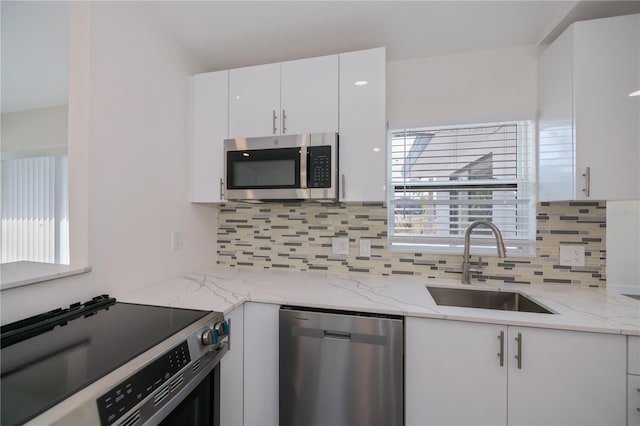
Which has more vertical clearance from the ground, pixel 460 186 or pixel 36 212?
pixel 460 186

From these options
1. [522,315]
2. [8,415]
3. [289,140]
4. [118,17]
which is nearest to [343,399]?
[522,315]

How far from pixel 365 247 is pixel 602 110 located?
1.38m

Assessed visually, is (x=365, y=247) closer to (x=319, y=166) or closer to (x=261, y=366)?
(x=319, y=166)

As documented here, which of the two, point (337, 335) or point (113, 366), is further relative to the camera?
point (337, 335)

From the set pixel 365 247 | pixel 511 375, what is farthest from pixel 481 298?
pixel 365 247

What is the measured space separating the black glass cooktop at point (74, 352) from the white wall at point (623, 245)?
221 cm

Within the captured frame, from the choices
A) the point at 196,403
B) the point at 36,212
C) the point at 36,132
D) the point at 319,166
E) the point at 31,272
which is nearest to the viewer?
the point at 196,403

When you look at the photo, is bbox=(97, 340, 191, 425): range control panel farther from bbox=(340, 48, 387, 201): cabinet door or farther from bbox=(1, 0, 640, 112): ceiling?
bbox=(1, 0, 640, 112): ceiling

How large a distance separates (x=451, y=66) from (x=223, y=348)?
206 centimetres

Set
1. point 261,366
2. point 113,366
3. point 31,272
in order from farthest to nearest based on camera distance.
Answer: point 261,366 → point 31,272 → point 113,366

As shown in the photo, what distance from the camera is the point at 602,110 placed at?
4.10ft

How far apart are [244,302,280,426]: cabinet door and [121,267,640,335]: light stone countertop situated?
3.7 inches

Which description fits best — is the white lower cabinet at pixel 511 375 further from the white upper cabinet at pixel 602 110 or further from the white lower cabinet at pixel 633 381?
the white upper cabinet at pixel 602 110

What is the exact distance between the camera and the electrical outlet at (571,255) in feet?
5.03
